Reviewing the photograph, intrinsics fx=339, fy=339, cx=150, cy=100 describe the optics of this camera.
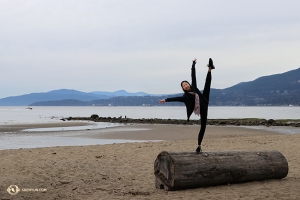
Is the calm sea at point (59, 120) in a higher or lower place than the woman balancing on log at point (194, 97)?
lower

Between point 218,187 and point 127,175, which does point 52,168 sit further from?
point 218,187

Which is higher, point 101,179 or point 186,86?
point 186,86

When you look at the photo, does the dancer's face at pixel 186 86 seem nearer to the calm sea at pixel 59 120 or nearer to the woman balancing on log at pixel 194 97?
the woman balancing on log at pixel 194 97

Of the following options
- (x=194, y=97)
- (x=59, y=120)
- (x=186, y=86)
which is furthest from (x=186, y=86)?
(x=59, y=120)

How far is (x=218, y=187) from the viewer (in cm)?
848

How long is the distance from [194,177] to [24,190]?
4.62 meters

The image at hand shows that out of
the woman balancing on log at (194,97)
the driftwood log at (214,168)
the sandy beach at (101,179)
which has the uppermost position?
the woman balancing on log at (194,97)

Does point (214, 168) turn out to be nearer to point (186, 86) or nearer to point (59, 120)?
point (186, 86)

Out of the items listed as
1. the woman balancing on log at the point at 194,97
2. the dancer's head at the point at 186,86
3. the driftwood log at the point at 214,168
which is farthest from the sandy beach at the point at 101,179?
the dancer's head at the point at 186,86

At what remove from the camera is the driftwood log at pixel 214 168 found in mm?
8078

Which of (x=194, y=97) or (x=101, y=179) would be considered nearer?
(x=194, y=97)

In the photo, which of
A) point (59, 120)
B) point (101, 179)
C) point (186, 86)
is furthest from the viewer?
point (59, 120)

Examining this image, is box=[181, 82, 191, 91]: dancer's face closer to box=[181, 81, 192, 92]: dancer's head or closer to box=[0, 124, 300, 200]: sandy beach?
box=[181, 81, 192, 92]: dancer's head

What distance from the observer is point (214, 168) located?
27.5ft
